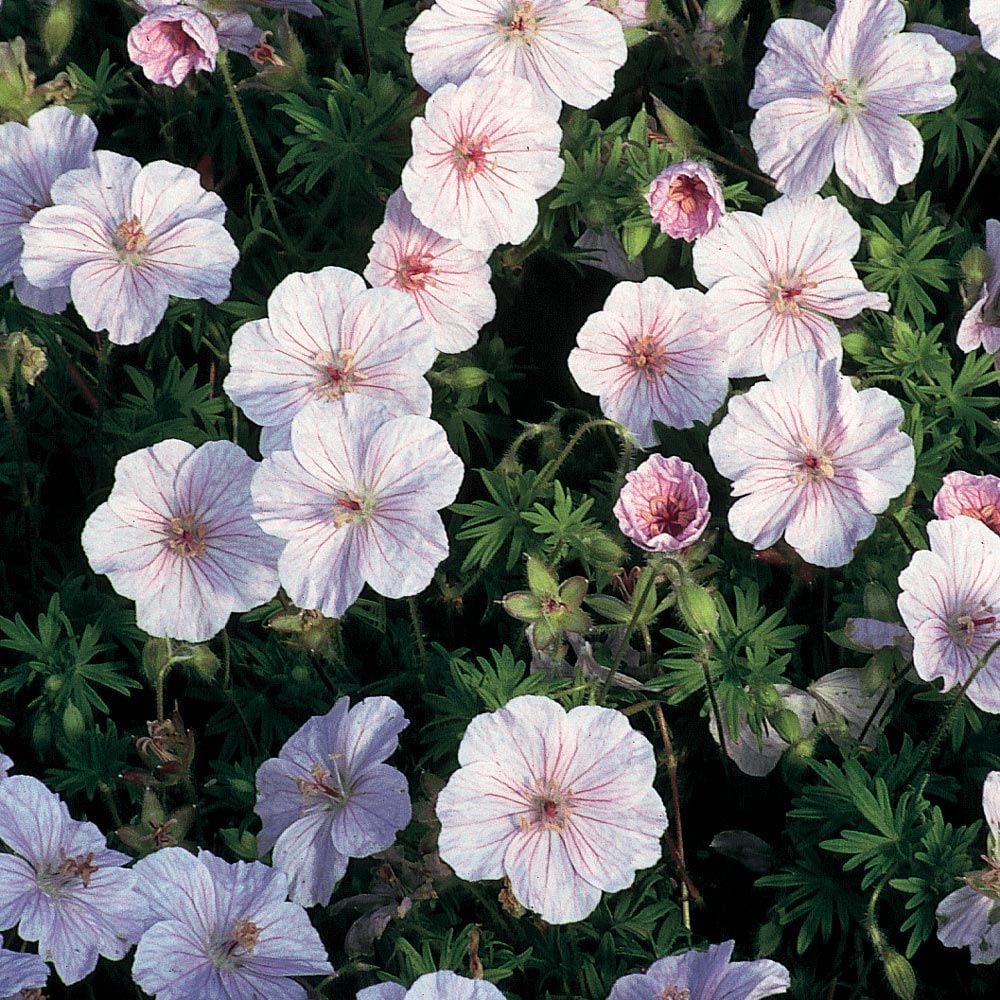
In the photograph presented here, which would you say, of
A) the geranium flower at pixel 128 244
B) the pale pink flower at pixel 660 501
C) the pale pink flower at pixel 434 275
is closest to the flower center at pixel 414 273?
the pale pink flower at pixel 434 275

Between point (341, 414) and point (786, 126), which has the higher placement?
point (786, 126)

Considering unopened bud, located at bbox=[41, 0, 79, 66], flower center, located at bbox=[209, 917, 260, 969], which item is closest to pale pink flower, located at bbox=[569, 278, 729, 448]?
flower center, located at bbox=[209, 917, 260, 969]

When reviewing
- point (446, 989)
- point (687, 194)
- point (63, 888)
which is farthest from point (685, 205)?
point (63, 888)

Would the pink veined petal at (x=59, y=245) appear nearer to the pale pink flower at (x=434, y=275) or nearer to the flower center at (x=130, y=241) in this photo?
the flower center at (x=130, y=241)

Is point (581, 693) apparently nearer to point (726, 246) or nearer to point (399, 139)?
point (726, 246)

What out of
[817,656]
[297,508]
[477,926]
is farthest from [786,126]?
[477,926]

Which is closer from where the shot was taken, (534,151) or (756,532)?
(756,532)

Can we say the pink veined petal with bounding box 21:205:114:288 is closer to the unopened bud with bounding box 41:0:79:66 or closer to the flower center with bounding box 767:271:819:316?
the unopened bud with bounding box 41:0:79:66
